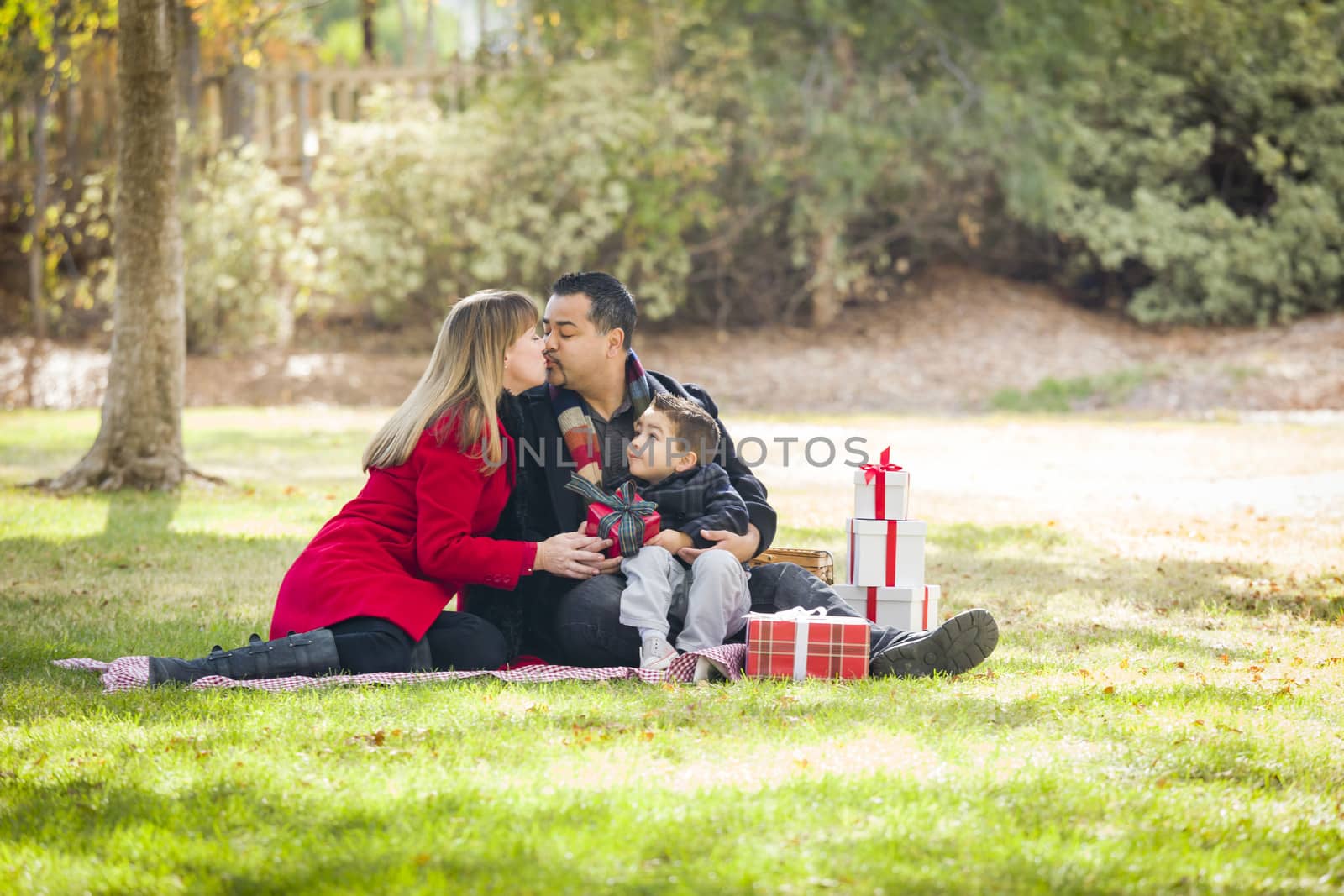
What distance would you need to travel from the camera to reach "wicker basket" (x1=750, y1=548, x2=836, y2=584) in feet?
17.5

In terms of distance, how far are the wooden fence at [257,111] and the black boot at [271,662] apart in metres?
15.3

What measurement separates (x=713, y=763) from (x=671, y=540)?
1.27 metres

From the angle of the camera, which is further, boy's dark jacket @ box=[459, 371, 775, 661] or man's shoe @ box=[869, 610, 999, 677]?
boy's dark jacket @ box=[459, 371, 775, 661]

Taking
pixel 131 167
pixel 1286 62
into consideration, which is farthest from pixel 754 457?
pixel 1286 62

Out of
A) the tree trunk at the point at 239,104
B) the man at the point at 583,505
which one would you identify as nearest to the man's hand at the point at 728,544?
the man at the point at 583,505

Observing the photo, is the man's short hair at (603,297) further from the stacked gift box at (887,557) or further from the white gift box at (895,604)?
the white gift box at (895,604)

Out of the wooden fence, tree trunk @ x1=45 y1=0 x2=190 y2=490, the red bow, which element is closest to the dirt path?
the wooden fence

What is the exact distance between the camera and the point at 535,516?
5.00 meters

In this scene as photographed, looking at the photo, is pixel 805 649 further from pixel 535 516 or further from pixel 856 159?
pixel 856 159

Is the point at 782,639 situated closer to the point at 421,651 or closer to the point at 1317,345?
the point at 421,651

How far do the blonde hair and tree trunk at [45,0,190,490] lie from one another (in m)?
5.19

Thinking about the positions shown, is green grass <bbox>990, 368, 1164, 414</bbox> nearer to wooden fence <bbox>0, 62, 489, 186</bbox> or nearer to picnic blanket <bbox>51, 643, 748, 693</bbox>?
wooden fence <bbox>0, 62, 489, 186</bbox>

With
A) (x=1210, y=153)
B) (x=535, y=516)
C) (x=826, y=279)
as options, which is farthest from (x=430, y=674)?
(x=1210, y=153)

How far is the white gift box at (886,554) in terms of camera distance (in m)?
5.11
